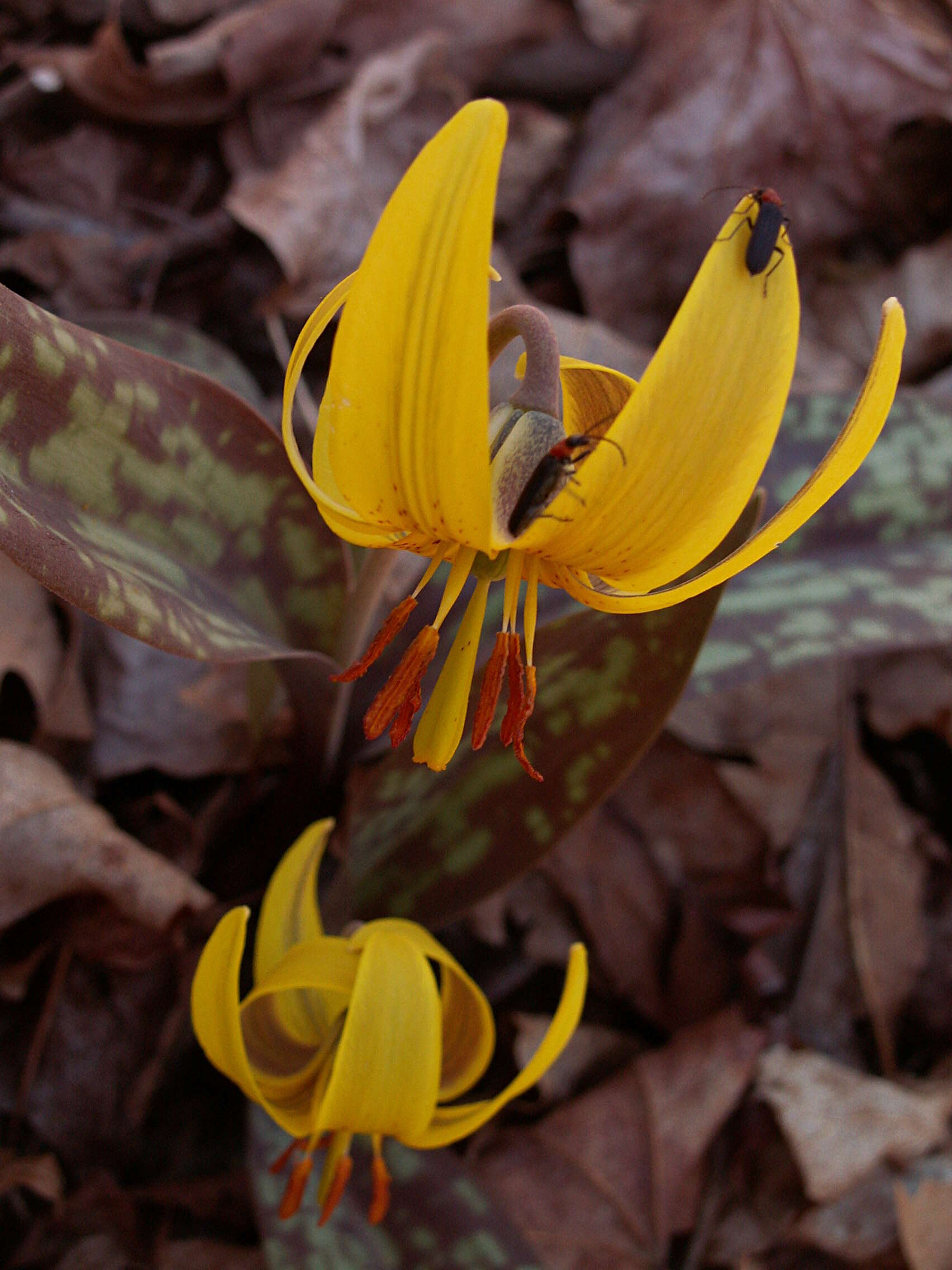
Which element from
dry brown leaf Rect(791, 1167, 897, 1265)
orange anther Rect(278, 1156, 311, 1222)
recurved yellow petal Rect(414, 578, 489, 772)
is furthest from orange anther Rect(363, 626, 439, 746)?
dry brown leaf Rect(791, 1167, 897, 1265)

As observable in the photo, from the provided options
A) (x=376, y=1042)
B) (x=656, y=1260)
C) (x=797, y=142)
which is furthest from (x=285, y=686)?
(x=797, y=142)

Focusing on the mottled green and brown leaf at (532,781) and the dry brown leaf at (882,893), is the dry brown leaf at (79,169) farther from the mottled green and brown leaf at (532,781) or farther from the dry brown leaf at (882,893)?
the dry brown leaf at (882,893)

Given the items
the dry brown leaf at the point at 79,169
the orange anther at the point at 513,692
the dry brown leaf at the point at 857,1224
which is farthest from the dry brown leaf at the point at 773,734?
the dry brown leaf at the point at 79,169

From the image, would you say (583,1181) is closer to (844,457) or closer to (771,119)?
(844,457)

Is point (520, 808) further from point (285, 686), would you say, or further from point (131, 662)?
point (131, 662)

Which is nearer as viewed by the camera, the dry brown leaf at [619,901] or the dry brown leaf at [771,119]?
the dry brown leaf at [619,901]

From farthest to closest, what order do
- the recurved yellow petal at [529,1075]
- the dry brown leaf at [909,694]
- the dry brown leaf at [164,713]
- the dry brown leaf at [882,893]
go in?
1. the dry brown leaf at [909,694]
2. the dry brown leaf at [882,893]
3. the dry brown leaf at [164,713]
4. the recurved yellow petal at [529,1075]
